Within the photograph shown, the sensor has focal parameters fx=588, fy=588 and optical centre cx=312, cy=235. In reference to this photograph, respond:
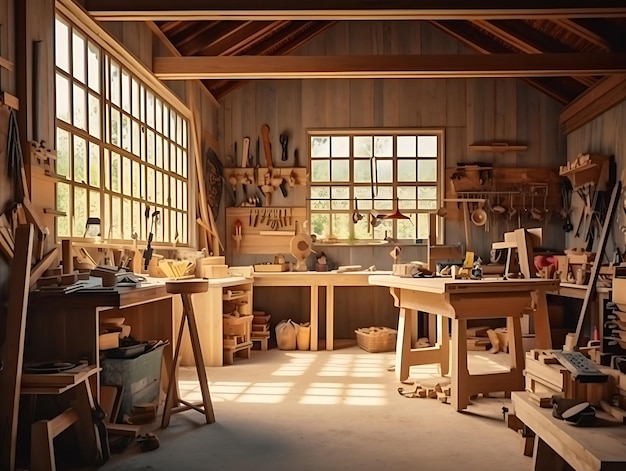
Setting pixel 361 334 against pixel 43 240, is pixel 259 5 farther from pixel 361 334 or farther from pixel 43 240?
pixel 361 334

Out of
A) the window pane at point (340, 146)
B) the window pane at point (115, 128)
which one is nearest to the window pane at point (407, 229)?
the window pane at point (340, 146)

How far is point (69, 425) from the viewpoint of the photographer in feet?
10.1

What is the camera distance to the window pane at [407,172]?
26.8 ft

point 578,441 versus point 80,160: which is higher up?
point 80,160

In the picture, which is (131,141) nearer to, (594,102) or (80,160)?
(80,160)

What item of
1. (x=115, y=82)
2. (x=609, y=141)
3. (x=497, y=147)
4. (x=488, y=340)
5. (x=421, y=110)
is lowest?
(x=488, y=340)

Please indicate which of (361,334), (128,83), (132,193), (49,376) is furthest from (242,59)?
(49,376)

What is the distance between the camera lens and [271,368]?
6.04 meters

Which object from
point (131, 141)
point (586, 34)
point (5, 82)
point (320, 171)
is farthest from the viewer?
point (320, 171)

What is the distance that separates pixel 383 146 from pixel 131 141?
12.7 ft

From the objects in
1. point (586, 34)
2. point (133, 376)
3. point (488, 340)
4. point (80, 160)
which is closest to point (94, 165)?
point (80, 160)

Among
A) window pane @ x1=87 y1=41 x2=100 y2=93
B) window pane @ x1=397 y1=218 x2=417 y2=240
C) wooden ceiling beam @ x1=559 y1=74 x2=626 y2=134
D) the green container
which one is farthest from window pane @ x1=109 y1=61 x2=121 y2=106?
wooden ceiling beam @ x1=559 y1=74 x2=626 y2=134

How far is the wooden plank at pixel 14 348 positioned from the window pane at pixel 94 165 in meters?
1.66

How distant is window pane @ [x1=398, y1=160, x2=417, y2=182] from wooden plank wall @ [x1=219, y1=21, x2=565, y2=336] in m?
0.48
